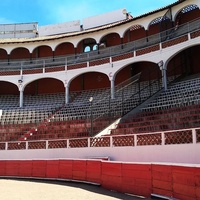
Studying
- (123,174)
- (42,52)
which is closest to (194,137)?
(123,174)

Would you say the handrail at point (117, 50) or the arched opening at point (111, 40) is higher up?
the arched opening at point (111, 40)

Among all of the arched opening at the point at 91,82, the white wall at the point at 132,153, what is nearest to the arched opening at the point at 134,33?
the arched opening at the point at 91,82

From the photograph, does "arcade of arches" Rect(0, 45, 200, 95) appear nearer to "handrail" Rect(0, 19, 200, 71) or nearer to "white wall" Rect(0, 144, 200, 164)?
"handrail" Rect(0, 19, 200, 71)

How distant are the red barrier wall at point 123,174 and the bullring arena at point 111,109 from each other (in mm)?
24

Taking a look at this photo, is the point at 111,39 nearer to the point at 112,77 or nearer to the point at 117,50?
the point at 117,50

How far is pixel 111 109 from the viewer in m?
15.7

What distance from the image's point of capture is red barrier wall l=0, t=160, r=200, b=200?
547 centimetres

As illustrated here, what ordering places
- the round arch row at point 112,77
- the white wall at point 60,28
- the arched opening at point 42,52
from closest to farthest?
the round arch row at point 112,77 < the arched opening at point 42,52 < the white wall at point 60,28

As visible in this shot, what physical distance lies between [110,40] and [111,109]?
9792 millimetres

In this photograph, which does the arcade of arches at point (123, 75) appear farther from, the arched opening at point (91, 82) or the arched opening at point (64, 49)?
the arched opening at point (64, 49)

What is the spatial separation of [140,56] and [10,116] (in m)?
10.1

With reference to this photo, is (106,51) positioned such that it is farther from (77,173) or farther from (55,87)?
(77,173)

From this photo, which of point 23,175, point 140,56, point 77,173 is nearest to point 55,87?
point 140,56

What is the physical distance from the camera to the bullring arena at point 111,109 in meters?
8.08
